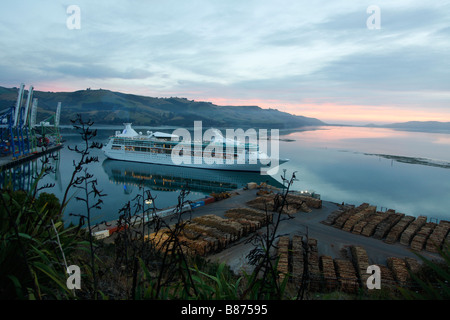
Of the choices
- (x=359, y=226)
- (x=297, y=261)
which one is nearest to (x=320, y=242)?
(x=359, y=226)

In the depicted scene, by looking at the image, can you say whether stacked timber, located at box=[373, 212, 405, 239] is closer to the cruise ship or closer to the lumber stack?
the lumber stack

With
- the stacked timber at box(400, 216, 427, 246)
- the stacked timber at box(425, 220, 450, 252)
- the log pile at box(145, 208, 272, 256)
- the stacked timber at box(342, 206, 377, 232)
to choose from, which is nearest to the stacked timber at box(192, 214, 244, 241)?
the log pile at box(145, 208, 272, 256)

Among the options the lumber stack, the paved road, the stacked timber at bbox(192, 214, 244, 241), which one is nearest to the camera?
the lumber stack

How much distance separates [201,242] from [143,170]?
36890 millimetres

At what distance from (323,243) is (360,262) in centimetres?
316

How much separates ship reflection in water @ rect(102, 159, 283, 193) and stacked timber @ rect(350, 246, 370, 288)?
76.8ft

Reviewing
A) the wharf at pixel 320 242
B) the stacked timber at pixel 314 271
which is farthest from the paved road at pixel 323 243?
the stacked timber at pixel 314 271

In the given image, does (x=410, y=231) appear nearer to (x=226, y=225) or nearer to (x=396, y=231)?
(x=396, y=231)

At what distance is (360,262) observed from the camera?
12.4 meters

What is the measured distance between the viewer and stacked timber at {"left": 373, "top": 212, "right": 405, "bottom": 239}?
55.8 ft

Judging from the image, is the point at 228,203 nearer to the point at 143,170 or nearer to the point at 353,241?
the point at 353,241

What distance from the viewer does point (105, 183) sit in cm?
3659

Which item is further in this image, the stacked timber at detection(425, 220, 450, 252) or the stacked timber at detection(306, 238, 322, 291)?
the stacked timber at detection(425, 220, 450, 252)
